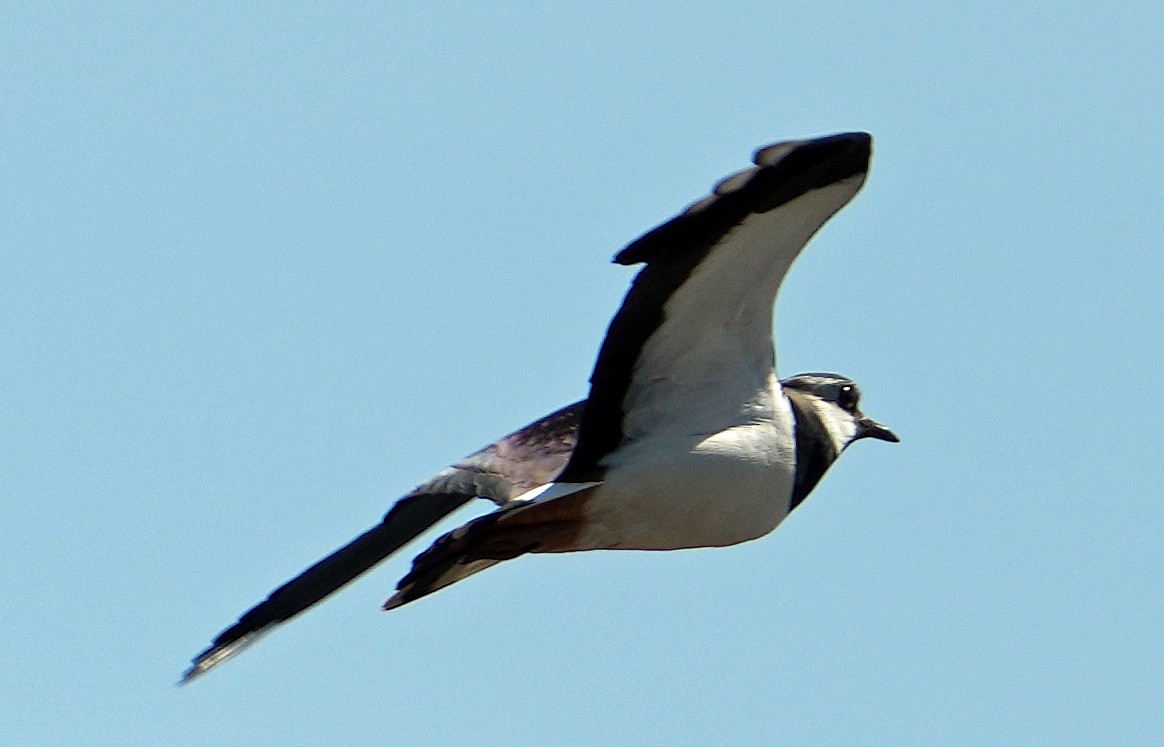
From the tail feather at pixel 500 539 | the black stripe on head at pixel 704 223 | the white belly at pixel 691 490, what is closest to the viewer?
the black stripe on head at pixel 704 223

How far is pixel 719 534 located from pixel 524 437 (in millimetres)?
1096

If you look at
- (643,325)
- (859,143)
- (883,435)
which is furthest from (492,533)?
(883,435)

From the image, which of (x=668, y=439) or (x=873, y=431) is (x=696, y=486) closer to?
(x=668, y=439)

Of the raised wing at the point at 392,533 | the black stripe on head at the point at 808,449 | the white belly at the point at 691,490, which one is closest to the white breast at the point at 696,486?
the white belly at the point at 691,490

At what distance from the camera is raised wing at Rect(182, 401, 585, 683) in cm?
874

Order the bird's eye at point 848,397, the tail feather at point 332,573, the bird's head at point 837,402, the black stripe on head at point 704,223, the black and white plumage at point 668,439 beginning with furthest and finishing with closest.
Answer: the bird's eye at point 848,397 < the bird's head at point 837,402 < the tail feather at point 332,573 < the black and white plumage at point 668,439 < the black stripe on head at point 704,223

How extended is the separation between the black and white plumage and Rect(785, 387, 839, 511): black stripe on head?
0.02 meters

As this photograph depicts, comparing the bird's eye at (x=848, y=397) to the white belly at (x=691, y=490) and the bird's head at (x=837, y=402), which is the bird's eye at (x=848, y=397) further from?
the white belly at (x=691, y=490)

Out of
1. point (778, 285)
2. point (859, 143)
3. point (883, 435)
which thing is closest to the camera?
point (859, 143)

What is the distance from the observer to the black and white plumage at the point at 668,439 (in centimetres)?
762

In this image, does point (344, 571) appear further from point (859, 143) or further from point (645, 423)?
point (859, 143)

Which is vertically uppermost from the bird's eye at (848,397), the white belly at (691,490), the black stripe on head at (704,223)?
the black stripe on head at (704,223)

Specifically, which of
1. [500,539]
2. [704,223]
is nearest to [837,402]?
[500,539]

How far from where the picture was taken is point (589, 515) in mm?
8414
